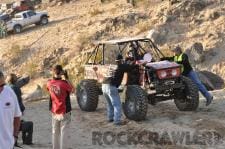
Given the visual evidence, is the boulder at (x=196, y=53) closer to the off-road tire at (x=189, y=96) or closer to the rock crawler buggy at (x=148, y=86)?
the rock crawler buggy at (x=148, y=86)

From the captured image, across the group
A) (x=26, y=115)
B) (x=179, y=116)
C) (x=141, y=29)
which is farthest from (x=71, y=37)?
(x=179, y=116)

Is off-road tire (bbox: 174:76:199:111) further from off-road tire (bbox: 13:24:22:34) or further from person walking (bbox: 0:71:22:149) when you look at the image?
off-road tire (bbox: 13:24:22:34)

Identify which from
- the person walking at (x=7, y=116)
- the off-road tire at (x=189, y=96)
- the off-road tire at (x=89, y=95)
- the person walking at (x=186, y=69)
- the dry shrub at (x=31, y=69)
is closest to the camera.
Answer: the person walking at (x=7, y=116)

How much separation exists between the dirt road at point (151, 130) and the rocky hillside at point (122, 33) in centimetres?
907

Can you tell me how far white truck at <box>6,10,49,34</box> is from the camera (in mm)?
35438

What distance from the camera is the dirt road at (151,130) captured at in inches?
397

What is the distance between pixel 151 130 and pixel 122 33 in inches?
630

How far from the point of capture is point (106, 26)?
2750 centimetres

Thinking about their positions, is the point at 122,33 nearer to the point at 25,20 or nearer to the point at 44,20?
the point at 44,20

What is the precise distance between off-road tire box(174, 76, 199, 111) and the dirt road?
181 mm

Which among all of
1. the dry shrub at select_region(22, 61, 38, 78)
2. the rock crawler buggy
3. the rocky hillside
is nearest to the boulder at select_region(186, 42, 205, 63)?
the rocky hillside

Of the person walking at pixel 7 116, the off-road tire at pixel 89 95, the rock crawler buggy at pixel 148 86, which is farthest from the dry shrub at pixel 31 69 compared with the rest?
the person walking at pixel 7 116

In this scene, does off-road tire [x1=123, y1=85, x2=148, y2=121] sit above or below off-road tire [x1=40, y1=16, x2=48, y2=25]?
below

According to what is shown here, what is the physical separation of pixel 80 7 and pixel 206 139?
92.8 ft
